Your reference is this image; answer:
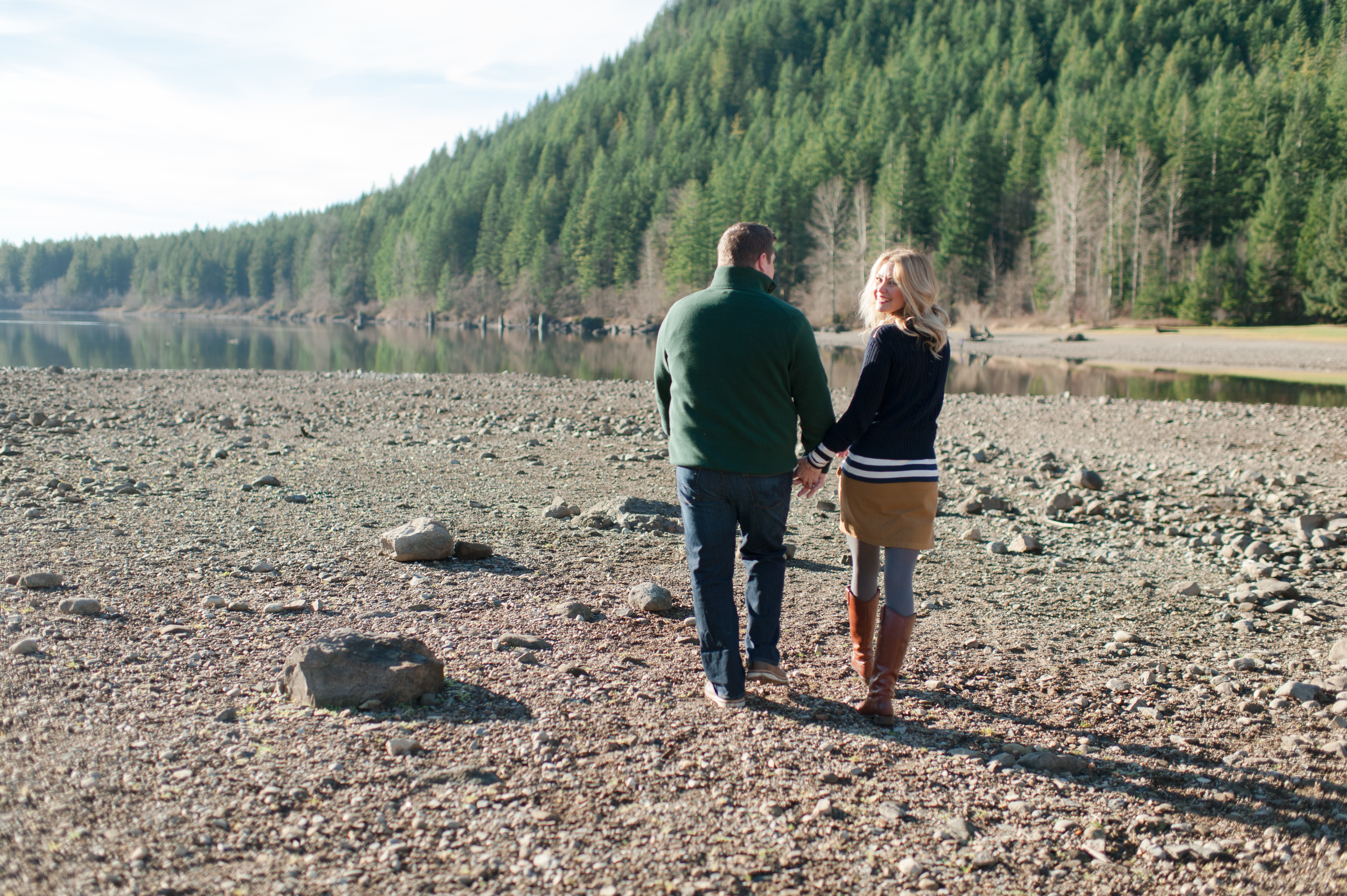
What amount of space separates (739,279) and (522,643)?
7.62 feet

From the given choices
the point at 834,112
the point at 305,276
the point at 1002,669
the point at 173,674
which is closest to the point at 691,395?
the point at 1002,669

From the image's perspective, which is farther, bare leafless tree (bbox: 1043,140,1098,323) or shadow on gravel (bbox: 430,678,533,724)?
bare leafless tree (bbox: 1043,140,1098,323)

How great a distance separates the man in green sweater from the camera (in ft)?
13.4

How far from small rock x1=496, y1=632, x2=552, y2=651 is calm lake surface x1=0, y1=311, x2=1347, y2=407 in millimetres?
22342

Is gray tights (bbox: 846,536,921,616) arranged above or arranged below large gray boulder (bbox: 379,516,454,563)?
above

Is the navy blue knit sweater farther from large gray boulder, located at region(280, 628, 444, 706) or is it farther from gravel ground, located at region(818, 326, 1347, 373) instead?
gravel ground, located at region(818, 326, 1347, 373)

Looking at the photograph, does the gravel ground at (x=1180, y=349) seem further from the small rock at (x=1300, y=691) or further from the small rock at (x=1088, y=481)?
the small rock at (x=1300, y=691)

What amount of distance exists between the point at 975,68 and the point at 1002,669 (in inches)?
4478

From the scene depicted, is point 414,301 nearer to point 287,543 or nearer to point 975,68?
point 975,68

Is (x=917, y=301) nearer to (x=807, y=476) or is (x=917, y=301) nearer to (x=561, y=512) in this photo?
(x=807, y=476)

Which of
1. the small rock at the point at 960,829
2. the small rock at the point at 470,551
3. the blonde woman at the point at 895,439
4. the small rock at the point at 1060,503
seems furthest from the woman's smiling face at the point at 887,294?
the small rock at the point at 1060,503

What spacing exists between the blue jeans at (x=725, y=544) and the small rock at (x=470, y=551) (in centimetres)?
284

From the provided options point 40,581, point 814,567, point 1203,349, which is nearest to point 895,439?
point 814,567

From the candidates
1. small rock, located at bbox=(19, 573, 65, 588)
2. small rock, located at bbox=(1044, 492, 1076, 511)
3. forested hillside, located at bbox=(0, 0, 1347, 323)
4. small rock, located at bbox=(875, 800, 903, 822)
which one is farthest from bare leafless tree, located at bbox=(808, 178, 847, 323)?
small rock, located at bbox=(875, 800, 903, 822)
